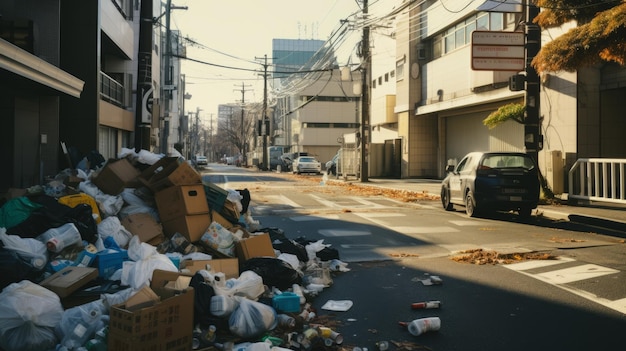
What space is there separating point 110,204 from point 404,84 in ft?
91.3

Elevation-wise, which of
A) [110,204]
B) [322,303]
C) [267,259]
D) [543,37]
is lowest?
[322,303]

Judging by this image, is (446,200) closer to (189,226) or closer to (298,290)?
(189,226)

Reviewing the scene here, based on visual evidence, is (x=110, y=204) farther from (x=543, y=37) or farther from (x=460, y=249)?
(x=543, y=37)

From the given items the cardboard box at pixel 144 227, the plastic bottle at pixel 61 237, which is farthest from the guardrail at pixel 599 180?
the plastic bottle at pixel 61 237

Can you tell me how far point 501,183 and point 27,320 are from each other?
37.5 feet

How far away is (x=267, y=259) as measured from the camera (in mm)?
6695

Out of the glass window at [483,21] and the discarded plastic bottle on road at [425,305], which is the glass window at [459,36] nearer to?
the glass window at [483,21]

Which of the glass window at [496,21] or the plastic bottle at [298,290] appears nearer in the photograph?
the plastic bottle at [298,290]

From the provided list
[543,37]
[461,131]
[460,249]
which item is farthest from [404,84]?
[460,249]

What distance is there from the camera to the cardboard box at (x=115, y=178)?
9250 mm

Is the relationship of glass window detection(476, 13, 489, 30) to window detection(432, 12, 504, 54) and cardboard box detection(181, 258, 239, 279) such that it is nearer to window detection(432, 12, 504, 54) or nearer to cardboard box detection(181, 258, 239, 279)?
window detection(432, 12, 504, 54)

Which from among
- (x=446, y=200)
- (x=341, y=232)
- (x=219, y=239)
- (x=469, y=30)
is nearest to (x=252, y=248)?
(x=219, y=239)

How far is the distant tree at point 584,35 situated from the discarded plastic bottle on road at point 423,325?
9203 millimetres

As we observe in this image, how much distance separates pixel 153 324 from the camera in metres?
3.93
